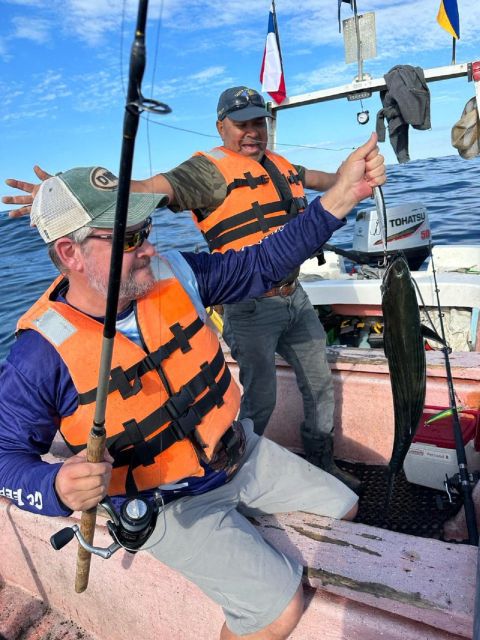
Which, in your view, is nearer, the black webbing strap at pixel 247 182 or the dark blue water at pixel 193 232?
the black webbing strap at pixel 247 182

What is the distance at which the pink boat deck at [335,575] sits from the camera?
1.89 metres

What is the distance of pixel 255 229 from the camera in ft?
10.6

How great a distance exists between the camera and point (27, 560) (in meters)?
3.04

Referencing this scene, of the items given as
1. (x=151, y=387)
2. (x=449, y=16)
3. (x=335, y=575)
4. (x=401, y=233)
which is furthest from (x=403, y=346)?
(x=449, y=16)

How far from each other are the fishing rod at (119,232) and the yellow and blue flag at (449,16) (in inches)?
207

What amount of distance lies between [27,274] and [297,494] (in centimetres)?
1219

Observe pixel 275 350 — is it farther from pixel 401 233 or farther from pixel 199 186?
pixel 401 233

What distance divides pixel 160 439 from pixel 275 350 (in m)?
1.37

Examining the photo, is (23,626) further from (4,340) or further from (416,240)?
(4,340)

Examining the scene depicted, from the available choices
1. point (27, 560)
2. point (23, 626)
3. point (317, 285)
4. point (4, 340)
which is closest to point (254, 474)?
point (27, 560)

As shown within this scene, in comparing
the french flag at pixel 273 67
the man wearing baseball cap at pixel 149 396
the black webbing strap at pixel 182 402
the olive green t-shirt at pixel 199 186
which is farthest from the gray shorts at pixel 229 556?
the french flag at pixel 273 67

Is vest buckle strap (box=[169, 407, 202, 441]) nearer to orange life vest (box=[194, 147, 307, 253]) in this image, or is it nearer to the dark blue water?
orange life vest (box=[194, 147, 307, 253])

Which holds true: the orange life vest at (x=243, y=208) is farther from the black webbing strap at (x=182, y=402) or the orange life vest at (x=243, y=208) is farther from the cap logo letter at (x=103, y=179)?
the cap logo letter at (x=103, y=179)

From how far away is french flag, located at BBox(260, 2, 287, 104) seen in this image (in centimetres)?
595
